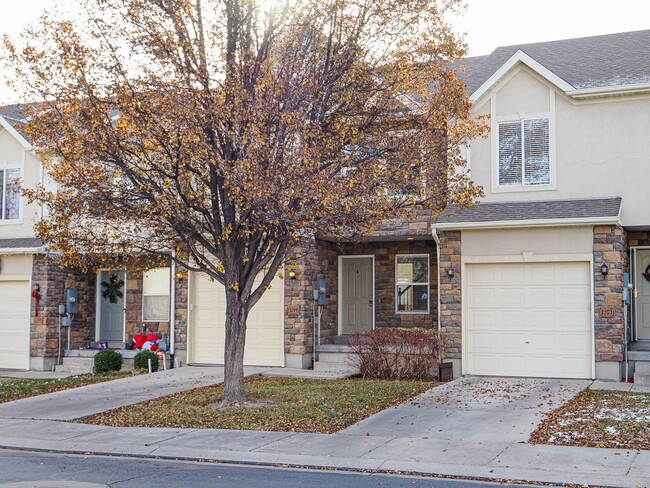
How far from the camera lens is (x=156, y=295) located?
21469 millimetres

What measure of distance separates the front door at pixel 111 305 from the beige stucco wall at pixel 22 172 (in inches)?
96.0

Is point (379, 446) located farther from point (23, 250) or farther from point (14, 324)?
point (14, 324)

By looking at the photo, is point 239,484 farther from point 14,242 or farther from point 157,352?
point 14,242

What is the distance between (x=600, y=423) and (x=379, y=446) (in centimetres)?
341

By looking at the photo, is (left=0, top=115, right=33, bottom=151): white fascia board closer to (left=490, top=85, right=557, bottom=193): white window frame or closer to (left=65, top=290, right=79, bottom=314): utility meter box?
(left=65, top=290, right=79, bottom=314): utility meter box

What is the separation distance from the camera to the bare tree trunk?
43.6 feet

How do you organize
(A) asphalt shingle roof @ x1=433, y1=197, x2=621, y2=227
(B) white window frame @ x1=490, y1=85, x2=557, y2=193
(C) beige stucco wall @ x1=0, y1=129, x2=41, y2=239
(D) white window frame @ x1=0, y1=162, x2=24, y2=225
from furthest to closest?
1. (D) white window frame @ x1=0, y1=162, x2=24, y2=225
2. (C) beige stucco wall @ x1=0, y1=129, x2=41, y2=239
3. (B) white window frame @ x1=490, y1=85, x2=557, y2=193
4. (A) asphalt shingle roof @ x1=433, y1=197, x2=621, y2=227

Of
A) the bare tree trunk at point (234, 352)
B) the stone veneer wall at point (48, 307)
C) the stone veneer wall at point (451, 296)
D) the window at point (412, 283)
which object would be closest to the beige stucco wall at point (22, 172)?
the stone veneer wall at point (48, 307)

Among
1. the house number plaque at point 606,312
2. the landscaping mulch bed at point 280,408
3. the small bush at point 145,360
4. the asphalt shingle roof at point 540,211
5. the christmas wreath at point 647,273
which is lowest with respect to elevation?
the landscaping mulch bed at point 280,408

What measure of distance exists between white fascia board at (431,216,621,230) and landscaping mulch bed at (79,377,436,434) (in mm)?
3363

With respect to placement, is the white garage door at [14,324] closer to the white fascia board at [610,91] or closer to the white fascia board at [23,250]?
the white fascia board at [23,250]

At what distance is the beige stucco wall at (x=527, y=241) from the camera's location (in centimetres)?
1578

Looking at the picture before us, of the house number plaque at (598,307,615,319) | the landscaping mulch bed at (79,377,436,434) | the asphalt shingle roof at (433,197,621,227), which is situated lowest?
the landscaping mulch bed at (79,377,436,434)

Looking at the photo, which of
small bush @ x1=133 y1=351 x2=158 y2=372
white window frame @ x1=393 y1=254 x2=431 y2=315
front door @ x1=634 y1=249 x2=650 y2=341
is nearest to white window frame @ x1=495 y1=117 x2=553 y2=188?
front door @ x1=634 y1=249 x2=650 y2=341
